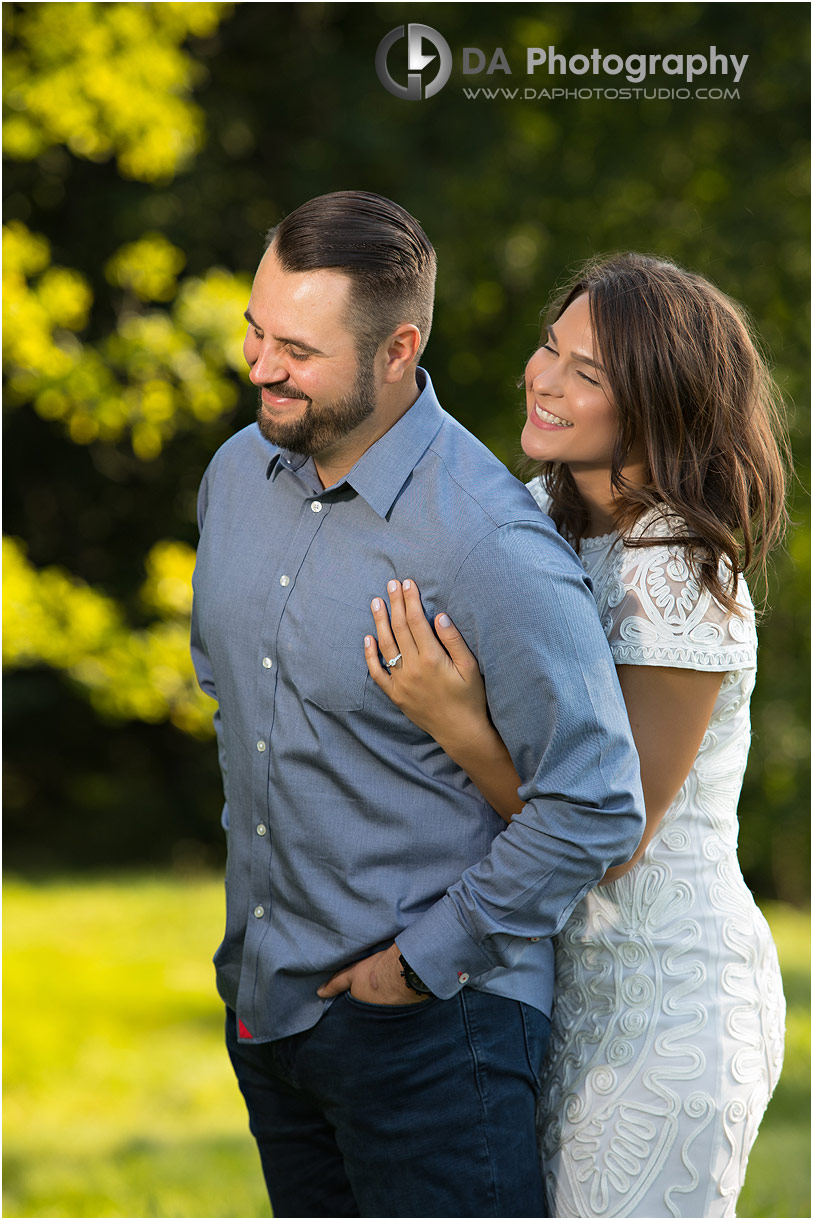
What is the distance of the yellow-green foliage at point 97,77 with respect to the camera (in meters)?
5.03

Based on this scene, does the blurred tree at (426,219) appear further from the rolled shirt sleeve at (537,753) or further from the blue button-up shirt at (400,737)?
the rolled shirt sleeve at (537,753)

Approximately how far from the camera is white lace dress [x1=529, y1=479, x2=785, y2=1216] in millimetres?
1904

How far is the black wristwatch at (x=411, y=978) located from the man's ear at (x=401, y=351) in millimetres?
922

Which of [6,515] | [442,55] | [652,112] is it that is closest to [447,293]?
[652,112]

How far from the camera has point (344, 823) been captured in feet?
6.12

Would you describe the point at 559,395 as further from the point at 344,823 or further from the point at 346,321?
the point at 344,823

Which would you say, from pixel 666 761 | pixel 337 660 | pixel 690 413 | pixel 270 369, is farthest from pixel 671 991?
pixel 270 369

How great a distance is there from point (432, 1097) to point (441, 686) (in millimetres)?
666

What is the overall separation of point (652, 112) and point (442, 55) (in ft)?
20.0

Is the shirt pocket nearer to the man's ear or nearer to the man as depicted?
the man

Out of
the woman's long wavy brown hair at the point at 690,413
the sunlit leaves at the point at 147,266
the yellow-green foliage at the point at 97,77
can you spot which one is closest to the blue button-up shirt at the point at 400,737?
the woman's long wavy brown hair at the point at 690,413

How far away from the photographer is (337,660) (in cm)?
185

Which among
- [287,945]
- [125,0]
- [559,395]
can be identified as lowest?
[287,945]

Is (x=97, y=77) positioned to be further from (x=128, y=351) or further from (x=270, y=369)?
(x=270, y=369)
